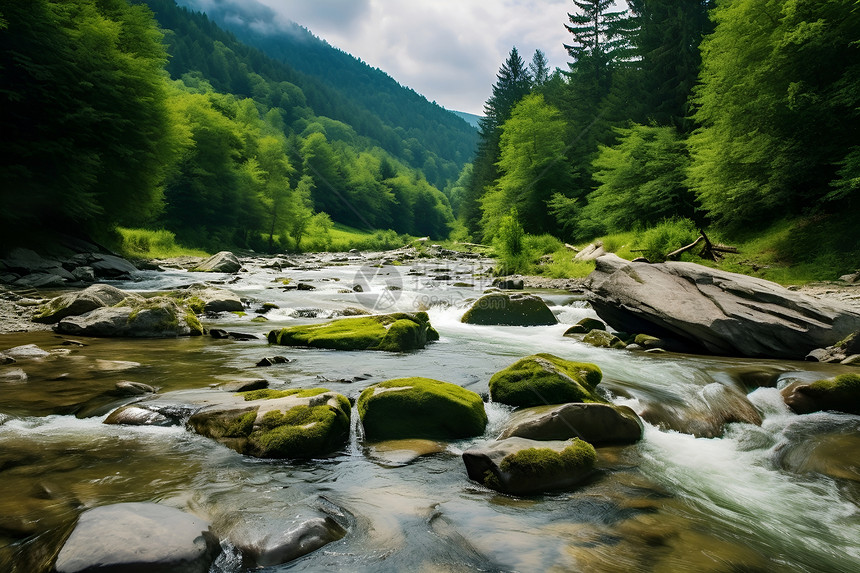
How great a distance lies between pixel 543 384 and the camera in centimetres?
593

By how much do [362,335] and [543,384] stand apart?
4.87m

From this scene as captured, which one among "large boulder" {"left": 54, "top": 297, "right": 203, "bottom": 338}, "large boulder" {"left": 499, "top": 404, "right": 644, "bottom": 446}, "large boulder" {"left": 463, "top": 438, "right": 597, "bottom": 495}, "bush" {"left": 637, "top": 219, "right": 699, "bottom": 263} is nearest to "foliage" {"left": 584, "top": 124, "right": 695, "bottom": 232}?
"bush" {"left": 637, "top": 219, "right": 699, "bottom": 263}

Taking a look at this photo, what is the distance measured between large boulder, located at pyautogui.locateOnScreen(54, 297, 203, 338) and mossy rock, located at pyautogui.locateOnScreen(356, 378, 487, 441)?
702cm

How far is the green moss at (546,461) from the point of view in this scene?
3994 mm

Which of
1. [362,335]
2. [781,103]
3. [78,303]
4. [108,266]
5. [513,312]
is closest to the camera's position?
[362,335]

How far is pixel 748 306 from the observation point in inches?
363

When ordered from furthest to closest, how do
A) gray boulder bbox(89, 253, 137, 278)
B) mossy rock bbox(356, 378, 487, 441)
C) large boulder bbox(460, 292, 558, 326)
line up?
1. gray boulder bbox(89, 253, 137, 278)
2. large boulder bbox(460, 292, 558, 326)
3. mossy rock bbox(356, 378, 487, 441)

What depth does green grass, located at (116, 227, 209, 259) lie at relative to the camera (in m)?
30.9

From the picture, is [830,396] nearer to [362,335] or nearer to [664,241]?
[362,335]

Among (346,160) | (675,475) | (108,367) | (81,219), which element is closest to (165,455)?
(108,367)

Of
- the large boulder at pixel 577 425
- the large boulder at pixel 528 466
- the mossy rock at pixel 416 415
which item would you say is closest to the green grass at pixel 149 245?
the mossy rock at pixel 416 415

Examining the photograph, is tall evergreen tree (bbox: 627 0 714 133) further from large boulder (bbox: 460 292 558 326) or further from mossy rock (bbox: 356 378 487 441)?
mossy rock (bbox: 356 378 487 441)

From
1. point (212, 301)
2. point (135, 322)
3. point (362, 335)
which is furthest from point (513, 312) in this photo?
point (135, 322)

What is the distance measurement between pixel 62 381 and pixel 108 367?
30.9 inches
